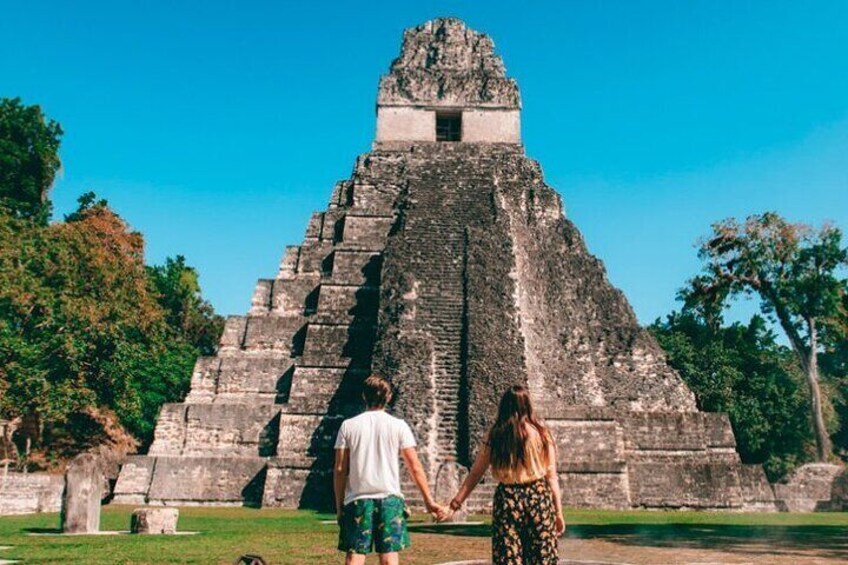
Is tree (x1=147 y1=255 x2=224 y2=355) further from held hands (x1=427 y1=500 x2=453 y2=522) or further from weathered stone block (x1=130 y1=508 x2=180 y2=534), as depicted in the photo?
held hands (x1=427 y1=500 x2=453 y2=522)

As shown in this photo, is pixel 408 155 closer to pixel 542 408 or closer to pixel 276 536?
pixel 542 408

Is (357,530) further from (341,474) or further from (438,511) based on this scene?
(438,511)

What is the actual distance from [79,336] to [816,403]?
68.6ft

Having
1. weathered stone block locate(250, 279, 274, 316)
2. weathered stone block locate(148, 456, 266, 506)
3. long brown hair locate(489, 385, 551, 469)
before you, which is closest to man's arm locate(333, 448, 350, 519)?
long brown hair locate(489, 385, 551, 469)

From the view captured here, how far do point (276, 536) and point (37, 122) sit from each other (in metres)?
29.2

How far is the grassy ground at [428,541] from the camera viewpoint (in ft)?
22.8

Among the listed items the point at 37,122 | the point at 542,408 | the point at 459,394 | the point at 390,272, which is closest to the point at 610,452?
the point at 542,408

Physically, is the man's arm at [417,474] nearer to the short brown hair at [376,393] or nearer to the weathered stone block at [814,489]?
the short brown hair at [376,393]

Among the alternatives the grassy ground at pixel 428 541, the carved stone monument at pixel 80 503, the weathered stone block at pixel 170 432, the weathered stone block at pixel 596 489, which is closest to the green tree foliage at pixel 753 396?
the weathered stone block at pixel 596 489

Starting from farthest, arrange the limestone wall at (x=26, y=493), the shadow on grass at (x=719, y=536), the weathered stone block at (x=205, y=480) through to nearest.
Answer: the weathered stone block at (x=205, y=480), the limestone wall at (x=26, y=493), the shadow on grass at (x=719, y=536)

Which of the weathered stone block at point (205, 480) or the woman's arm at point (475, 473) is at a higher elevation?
the woman's arm at point (475, 473)

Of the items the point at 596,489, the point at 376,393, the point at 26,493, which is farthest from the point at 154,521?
the point at 596,489

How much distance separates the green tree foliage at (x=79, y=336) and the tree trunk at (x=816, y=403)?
19598 mm

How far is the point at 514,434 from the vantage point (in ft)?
13.7
